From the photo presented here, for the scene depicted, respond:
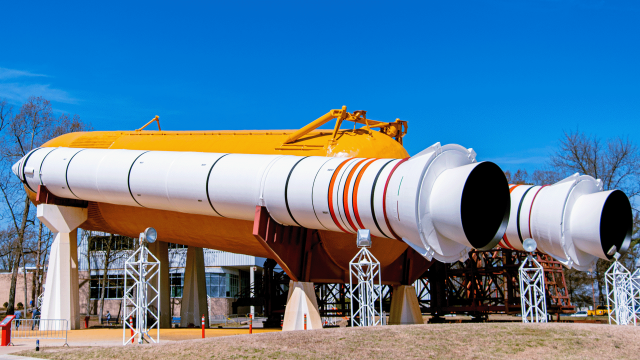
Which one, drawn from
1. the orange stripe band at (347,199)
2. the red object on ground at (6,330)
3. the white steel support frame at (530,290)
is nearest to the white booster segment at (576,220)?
the white steel support frame at (530,290)

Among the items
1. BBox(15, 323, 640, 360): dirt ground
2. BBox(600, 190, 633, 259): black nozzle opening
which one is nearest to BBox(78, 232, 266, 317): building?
BBox(600, 190, 633, 259): black nozzle opening

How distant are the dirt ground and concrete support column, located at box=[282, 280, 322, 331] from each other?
448cm

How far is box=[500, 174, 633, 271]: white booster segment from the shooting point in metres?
17.2

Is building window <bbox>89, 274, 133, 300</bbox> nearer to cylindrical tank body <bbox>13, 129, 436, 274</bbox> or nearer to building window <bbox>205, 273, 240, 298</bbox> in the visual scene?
building window <bbox>205, 273, 240, 298</bbox>

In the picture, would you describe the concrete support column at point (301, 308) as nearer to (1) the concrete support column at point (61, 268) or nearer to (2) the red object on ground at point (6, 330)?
(2) the red object on ground at point (6, 330)

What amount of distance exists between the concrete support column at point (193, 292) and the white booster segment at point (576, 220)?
50.5 feet

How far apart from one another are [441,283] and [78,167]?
15.8m

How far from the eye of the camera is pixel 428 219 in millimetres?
13492

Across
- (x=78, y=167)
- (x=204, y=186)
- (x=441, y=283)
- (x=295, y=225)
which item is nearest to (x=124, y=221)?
(x=78, y=167)

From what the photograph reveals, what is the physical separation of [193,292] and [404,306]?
11577 millimetres

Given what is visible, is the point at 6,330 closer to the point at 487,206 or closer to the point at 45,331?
the point at 45,331

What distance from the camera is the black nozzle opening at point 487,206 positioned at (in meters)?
13.9

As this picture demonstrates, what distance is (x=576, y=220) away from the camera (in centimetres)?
1738

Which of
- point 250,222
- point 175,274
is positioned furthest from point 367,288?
point 175,274
